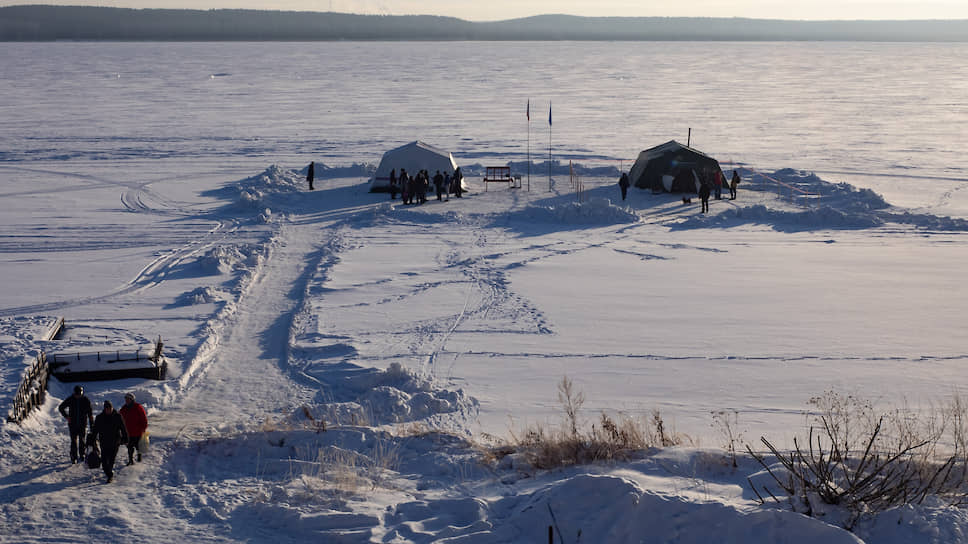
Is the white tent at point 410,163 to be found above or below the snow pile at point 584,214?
above

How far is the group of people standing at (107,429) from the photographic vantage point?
8.21 metres

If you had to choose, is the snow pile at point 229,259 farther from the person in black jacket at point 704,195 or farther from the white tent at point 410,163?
the person in black jacket at point 704,195

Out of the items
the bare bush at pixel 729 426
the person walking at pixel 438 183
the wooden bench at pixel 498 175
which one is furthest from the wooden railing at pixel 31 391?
the wooden bench at pixel 498 175

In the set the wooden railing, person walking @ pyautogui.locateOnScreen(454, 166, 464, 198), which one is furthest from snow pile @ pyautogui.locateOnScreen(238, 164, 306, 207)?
the wooden railing

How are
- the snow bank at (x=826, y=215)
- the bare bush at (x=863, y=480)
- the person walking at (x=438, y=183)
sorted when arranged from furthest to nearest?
1. the person walking at (x=438, y=183)
2. the snow bank at (x=826, y=215)
3. the bare bush at (x=863, y=480)

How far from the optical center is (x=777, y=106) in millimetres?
57469

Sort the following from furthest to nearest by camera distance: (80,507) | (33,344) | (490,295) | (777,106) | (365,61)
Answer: (365,61)
(777,106)
(490,295)
(33,344)
(80,507)

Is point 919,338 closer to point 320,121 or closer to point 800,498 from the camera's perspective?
point 800,498

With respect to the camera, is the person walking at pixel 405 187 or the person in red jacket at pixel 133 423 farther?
the person walking at pixel 405 187

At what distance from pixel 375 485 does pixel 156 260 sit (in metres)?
12.2

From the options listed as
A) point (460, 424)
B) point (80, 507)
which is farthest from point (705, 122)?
point (80, 507)

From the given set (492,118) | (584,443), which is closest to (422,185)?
(584,443)

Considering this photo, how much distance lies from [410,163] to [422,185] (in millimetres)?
1638

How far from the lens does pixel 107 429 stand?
8.22 metres
